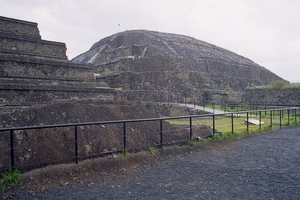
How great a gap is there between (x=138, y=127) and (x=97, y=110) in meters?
1.99

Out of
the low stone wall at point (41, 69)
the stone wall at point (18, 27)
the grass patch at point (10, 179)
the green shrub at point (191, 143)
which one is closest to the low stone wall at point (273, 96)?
the low stone wall at point (41, 69)

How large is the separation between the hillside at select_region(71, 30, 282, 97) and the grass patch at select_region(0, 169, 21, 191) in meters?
19.2

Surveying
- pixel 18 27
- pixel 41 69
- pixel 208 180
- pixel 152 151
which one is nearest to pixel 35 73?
pixel 41 69

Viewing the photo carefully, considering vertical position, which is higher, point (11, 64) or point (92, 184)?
point (11, 64)

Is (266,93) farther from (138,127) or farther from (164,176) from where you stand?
(164,176)

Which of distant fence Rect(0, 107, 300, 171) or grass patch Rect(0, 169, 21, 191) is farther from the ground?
distant fence Rect(0, 107, 300, 171)

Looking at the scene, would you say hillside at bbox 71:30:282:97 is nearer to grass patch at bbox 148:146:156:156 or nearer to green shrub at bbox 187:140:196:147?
green shrub at bbox 187:140:196:147

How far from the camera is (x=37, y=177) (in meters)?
5.56

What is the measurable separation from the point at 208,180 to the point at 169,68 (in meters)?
23.9

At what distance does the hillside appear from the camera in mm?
27933

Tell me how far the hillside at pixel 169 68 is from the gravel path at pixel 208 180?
18.2 meters

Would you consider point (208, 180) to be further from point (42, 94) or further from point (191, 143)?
point (42, 94)

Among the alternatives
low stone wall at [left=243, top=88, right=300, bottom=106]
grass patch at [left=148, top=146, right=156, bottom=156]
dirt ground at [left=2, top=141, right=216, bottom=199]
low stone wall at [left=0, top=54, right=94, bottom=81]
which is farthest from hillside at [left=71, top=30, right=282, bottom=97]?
dirt ground at [left=2, top=141, right=216, bottom=199]

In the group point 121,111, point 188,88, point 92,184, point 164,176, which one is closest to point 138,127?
point 121,111
